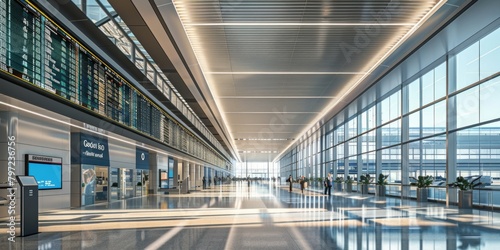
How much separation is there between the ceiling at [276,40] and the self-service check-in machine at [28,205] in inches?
151

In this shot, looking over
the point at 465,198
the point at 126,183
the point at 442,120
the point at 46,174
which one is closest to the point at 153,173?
the point at 126,183

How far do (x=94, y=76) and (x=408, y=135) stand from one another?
704 inches

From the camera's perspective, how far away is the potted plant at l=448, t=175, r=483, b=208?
1916cm

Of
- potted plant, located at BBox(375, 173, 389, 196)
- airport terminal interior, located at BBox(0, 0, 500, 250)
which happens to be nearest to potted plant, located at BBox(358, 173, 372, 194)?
potted plant, located at BBox(375, 173, 389, 196)

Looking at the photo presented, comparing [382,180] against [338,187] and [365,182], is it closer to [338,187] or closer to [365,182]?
Answer: [365,182]

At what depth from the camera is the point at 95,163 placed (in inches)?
841

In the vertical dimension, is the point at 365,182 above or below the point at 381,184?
below

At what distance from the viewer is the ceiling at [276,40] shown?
12.7 metres

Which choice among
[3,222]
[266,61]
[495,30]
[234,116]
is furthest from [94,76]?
[234,116]

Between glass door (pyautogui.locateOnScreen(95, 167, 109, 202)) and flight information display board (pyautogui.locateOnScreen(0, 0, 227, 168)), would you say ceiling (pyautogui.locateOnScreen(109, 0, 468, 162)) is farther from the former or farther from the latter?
glass door (pyautogui.locateOnScreen(95, 167, 109, 202))

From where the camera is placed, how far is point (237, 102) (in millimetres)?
29609

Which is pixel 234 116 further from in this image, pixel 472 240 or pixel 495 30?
pixel 472 240

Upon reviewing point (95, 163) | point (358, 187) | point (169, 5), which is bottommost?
point (358, 187)

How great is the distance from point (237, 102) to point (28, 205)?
2042cm
